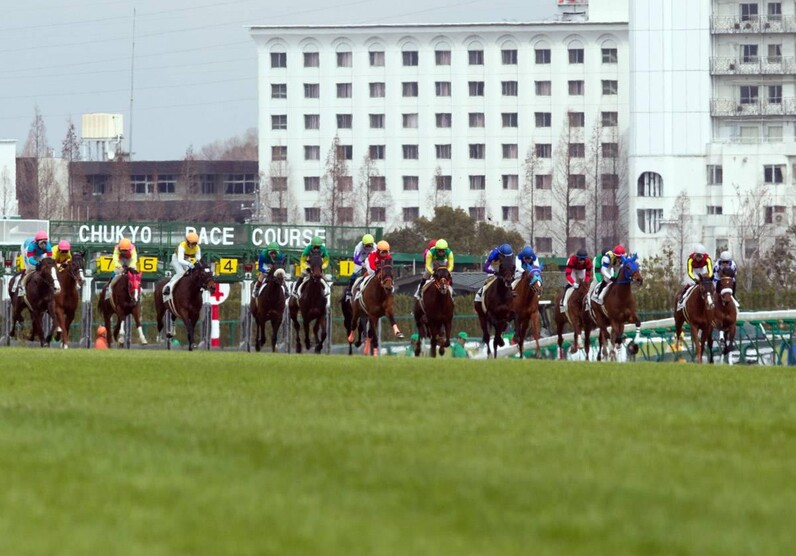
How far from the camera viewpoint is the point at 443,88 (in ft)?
342

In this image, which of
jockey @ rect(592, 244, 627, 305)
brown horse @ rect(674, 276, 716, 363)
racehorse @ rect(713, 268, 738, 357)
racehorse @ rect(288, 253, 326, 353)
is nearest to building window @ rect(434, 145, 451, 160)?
racehorse @ rect(288, 253, 326, 353)

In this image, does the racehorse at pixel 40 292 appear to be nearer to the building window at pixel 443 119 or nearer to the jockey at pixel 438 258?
the jockey at pixel 438 258

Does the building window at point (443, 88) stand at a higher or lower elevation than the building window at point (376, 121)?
higher

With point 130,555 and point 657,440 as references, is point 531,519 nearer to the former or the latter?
point 130,555

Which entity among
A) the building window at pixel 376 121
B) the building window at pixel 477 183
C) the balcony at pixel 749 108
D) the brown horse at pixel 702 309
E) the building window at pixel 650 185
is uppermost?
the building window at pixel 376 121

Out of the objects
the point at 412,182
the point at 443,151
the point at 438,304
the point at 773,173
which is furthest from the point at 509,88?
the point at 438,304

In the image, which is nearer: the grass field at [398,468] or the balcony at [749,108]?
the grass field at [398,468]

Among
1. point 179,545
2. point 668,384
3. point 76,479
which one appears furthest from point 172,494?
point 668,384

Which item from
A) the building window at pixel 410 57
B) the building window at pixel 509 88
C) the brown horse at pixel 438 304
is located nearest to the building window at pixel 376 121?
the building window at pixel 410 57

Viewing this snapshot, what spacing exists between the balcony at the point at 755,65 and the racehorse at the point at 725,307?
5963cm

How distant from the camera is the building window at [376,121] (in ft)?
343

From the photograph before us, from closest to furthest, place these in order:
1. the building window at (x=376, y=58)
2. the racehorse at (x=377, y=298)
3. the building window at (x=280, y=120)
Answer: the racehorse at (x=377, y=298) → the building window at (x=376, y=58) → the building window at (x=280, y=120)

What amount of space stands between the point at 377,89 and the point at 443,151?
5.80 m

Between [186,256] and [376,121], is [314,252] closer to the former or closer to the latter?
[186,256]
